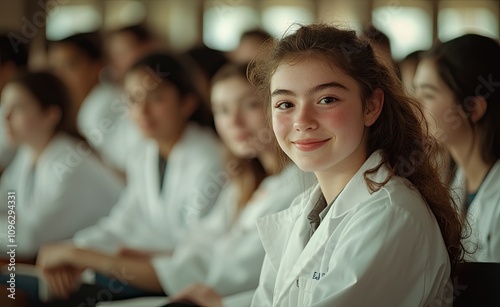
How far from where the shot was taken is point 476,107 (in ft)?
5.46

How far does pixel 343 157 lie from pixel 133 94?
5.61 feet

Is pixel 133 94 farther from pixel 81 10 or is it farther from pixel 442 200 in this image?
pixel 81 10

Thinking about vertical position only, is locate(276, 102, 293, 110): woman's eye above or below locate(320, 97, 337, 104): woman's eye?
below

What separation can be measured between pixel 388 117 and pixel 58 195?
1.67 meters

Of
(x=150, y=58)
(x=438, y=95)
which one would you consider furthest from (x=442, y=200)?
(x=150, y=58)

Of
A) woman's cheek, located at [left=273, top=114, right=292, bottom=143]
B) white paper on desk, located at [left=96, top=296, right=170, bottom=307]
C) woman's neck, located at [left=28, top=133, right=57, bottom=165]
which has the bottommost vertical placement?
white paper on desk, located at [left=96, top=296, right=170, bottom=307]

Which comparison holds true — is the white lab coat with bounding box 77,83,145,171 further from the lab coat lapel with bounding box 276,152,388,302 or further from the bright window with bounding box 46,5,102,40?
the bright window with bounding box 46,5,102,40

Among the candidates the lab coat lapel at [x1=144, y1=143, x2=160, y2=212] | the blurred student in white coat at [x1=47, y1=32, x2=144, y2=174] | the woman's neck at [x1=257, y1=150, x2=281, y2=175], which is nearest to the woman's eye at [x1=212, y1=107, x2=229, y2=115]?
the woman's neck at [x1=257, y1=150, x2=281, y2=175]

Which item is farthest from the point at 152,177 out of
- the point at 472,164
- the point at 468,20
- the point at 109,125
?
the point at 468,20

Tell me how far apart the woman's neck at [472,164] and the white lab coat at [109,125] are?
1.92 metres

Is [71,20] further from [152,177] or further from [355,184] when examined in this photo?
[355,184]

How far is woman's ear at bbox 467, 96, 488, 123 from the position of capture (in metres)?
1.65

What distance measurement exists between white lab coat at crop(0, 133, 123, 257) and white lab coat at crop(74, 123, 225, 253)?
0.23 feet

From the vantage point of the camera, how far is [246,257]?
1.91 meters
